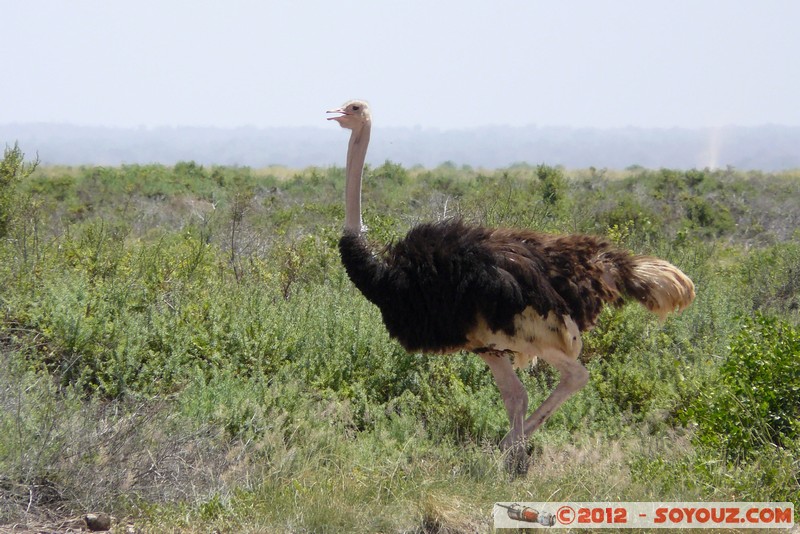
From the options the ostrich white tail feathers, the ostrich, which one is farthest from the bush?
the ostrich

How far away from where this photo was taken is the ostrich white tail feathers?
556 centimetres

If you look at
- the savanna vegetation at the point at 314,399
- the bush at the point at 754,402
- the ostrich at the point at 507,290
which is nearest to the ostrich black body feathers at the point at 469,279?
the ostrich at the point at 507,290

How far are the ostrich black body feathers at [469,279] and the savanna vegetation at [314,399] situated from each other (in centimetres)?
66

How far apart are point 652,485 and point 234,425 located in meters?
2.19

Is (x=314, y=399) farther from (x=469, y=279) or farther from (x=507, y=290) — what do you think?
(x=507, y=290)

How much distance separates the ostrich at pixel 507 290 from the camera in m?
5.23

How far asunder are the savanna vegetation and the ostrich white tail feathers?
37cm

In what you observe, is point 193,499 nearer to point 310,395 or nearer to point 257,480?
point 257,480

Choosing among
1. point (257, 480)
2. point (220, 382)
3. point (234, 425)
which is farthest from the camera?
point (220, 382)

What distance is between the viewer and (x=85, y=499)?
4.34 metres

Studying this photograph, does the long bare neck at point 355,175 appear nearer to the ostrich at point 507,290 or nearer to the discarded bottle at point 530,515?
the ostrich at point 507,290

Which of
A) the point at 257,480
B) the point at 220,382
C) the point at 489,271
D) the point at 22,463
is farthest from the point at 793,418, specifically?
the point at 22,463

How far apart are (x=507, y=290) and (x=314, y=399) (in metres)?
1.61

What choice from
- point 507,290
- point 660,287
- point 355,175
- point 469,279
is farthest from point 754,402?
point 355,175
